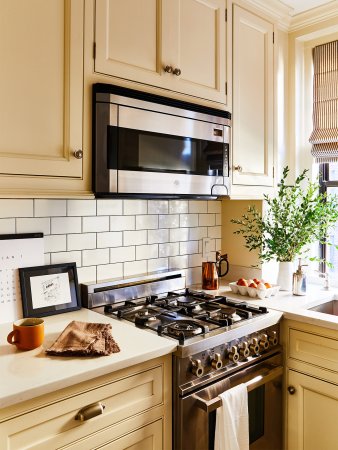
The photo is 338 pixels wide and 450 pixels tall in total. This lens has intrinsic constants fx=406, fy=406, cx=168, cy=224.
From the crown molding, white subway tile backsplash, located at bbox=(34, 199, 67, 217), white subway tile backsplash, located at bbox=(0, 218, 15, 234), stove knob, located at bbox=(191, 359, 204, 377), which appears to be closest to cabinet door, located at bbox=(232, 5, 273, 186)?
the crown molding

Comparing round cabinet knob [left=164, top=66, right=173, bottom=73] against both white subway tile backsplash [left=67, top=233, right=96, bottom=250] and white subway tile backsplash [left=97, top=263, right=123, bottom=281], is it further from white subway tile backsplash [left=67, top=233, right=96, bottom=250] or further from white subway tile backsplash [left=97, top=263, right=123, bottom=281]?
white subway tile backsplash [left=97, top=263, right=123, bottom=281]

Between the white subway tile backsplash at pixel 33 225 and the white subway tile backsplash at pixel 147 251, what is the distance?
52cm

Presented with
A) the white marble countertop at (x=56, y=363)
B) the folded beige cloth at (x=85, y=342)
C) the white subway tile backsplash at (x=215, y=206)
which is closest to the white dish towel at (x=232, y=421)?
the white marble countertop at (x=56, y=363)

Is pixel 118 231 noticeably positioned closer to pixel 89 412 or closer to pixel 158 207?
pixel 158 207

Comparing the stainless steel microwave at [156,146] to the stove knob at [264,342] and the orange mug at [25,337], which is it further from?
the stove knob at [264,342]

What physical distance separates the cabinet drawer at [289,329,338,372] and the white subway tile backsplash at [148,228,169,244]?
0.82 meters

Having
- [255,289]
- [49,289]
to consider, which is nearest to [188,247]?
[255,289]

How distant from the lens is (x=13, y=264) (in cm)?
169

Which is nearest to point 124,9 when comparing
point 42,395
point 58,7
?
point 58,7

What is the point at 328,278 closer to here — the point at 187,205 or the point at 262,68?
the point at 187,205

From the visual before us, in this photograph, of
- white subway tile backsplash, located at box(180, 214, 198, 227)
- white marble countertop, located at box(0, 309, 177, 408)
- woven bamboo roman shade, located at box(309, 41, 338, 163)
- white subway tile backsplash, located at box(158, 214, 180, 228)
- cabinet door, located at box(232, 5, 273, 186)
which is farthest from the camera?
woven bamboo roman shade, located at box(309, 41, 338, 163)

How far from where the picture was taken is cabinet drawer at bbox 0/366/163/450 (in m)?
1.10

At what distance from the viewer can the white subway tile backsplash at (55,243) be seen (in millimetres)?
1802

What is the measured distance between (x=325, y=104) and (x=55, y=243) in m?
1.83
